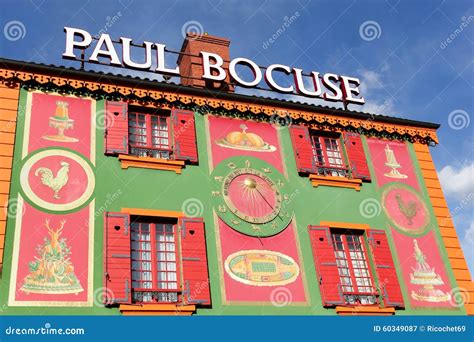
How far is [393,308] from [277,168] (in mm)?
5311

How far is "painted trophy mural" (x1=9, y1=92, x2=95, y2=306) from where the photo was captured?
12.3m

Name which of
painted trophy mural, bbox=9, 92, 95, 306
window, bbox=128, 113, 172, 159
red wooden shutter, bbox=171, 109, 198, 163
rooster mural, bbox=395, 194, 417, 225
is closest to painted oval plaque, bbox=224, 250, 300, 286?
red wooden shutter, bbox=171, 109, 198, 163

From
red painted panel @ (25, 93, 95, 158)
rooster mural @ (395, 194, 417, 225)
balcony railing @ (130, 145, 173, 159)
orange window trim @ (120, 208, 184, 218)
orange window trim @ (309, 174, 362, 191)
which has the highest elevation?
red painted panel @ (25, 93, 95, 158)

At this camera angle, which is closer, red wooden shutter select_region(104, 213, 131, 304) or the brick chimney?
red wooden shutter select_region(104, 213, 131, 304)

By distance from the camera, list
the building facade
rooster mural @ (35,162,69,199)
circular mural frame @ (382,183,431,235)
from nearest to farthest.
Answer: the building facade < rooster mural @ (35,162,69,199) < circular mural frame @ (382,183,431,235)

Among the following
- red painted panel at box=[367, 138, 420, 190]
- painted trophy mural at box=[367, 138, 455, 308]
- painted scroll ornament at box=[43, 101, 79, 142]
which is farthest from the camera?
red painted panel at box=[367, 138, 420, 190]

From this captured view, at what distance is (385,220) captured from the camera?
16859 mm

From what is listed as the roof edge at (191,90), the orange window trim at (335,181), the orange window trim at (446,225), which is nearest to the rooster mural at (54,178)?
the roof edge at (191,90)

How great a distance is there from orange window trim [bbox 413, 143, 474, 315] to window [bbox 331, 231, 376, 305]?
3.22m

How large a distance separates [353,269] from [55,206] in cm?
857

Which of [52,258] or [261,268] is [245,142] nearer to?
[261,268]

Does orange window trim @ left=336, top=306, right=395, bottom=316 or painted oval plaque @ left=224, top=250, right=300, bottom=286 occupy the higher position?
painted oval plaque @ left=224, top=250, right=300, bottom=286

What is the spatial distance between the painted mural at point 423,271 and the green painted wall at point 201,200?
9.0 inches

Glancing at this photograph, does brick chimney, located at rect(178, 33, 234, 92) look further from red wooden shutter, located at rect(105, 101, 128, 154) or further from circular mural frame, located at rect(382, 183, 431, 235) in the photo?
circular mural frame, located at rect(382, 183, 431, 235)
